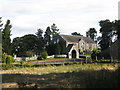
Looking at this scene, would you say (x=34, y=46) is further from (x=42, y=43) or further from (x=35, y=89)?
(x=35, y=89)

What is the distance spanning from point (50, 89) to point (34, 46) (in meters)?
83.9

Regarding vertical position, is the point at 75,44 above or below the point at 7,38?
below

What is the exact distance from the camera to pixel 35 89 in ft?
24.1

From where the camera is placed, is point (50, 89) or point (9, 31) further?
point (9, 31)

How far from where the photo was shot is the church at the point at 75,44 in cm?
6670

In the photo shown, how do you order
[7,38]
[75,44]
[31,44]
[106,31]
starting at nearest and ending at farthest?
[7,38] → [106,31] → [75,44] → [31,44]

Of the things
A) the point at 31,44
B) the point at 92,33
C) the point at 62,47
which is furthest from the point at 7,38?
the point at 92,33

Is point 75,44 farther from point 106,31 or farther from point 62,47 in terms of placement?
point 106,31

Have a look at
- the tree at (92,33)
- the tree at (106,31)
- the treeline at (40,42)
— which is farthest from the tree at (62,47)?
the tree at (92,33)

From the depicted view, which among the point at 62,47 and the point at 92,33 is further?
the point at 92,33

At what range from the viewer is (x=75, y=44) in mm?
78312

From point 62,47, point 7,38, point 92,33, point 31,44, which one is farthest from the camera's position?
point 92,33

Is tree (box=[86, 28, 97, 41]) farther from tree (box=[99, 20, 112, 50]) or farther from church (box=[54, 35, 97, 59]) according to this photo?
tree (box=[99, 20, 112, 50])

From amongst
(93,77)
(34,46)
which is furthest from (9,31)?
(93,77)
